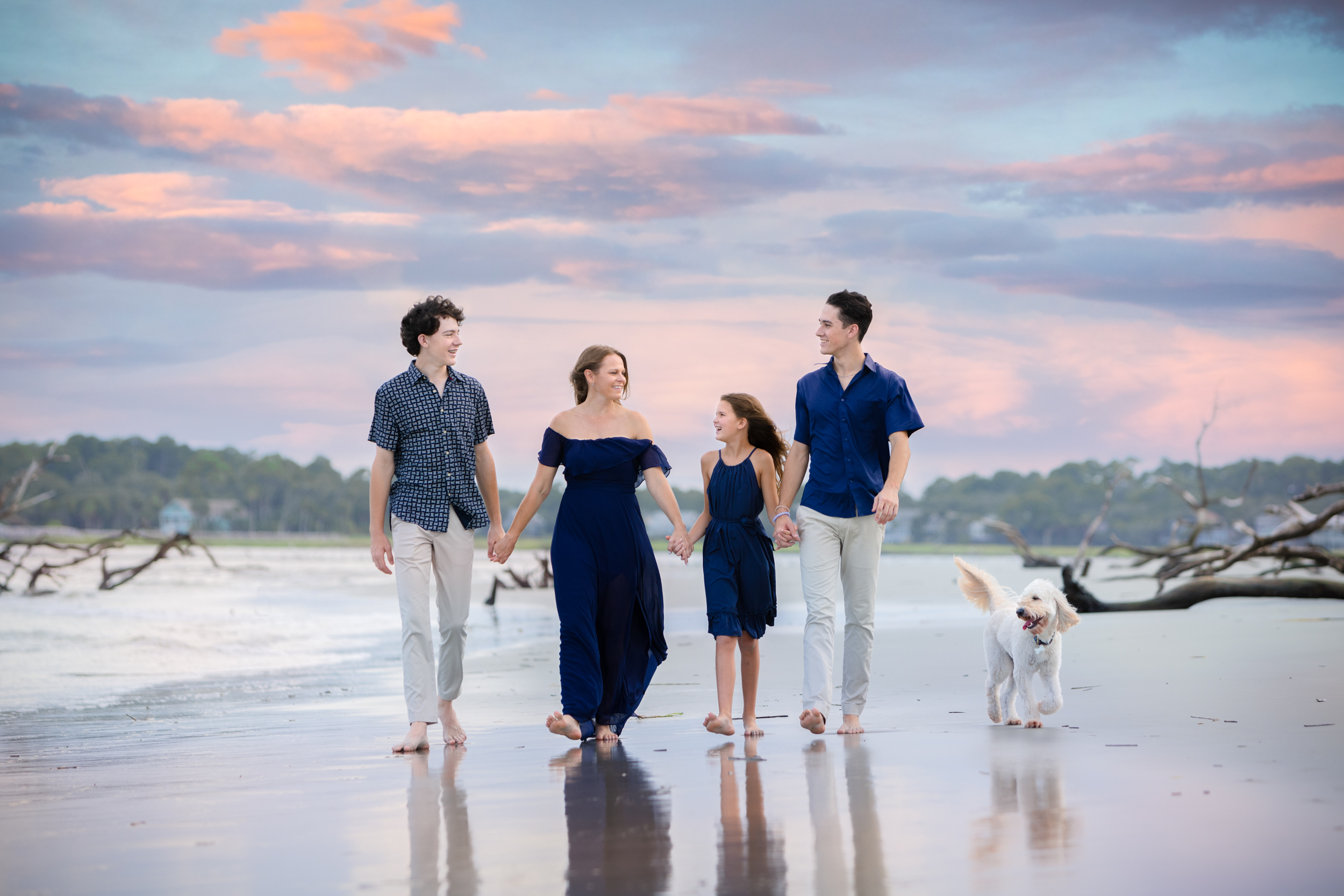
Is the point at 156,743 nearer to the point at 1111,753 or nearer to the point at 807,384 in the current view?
the point at 807,384

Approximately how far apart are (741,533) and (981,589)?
152 cm

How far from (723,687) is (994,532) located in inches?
4069

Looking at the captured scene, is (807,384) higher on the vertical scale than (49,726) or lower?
higher

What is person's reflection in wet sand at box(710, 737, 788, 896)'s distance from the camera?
11.1 ft

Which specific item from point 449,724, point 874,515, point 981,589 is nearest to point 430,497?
point 449,724

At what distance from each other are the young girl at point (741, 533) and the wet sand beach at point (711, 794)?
1.59 feet

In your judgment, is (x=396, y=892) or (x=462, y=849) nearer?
(x=396, y=892)

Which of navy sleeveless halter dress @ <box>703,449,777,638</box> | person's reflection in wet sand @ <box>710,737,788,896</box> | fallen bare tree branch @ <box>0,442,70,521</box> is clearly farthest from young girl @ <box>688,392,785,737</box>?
fallen bare tree branch @ <box>0,442,70,521</box>

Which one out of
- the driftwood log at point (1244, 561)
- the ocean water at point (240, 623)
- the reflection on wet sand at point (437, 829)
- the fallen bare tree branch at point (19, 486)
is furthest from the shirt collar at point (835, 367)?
the fallen bare tree branch at point (19, 486)

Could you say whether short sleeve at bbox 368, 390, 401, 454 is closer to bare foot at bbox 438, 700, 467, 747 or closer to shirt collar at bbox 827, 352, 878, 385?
bare foot at bbox 438, 700, 467, 747

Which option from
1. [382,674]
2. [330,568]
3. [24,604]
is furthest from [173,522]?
[382,674]

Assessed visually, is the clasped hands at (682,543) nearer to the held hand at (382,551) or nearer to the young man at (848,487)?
the young man at (848,487)

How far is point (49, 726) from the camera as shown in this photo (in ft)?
25.0

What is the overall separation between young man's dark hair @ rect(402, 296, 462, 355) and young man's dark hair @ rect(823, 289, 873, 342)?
2028 millimetres
